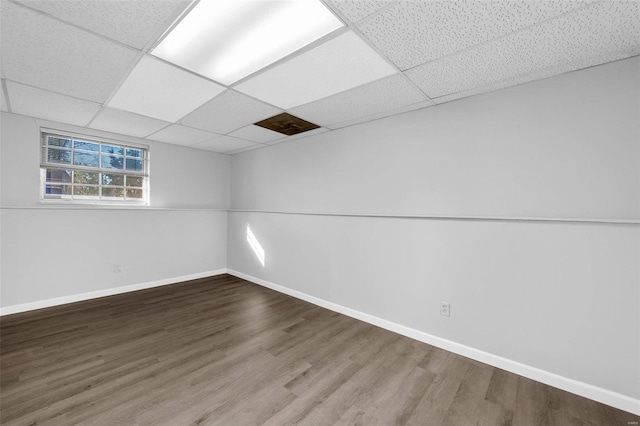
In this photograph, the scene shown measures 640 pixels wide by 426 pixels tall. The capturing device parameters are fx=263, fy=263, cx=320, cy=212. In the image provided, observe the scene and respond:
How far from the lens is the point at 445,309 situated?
101 inches

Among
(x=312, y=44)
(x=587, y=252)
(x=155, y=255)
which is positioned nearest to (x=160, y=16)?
(x=312, y=44)

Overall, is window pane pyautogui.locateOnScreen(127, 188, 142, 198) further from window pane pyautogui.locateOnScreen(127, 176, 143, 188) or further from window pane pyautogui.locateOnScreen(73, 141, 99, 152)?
window pane pyautogui.locateOnScreen(73, 141, 99, 152)

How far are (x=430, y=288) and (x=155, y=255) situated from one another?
4208 millimetres

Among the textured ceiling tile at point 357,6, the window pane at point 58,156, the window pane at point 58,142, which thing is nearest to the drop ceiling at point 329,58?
the textured ceiling tile at point 357,6

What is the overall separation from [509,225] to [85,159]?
17.4 feet

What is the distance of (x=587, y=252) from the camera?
1938 mm

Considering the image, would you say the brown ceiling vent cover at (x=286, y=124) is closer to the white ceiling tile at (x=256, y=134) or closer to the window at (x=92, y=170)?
the white ceiling tile at (x=256, y=134)

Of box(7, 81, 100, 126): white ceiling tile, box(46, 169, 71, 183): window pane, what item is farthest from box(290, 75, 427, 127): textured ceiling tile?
box(46, 169, 71, 183): window pane

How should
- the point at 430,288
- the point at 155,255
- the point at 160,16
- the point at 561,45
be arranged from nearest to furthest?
the point at 160,16
the point at 561,45
the point at 430,288
the point at 155,255

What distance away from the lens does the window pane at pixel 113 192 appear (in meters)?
4.01

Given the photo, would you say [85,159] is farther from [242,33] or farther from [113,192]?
[242,33]

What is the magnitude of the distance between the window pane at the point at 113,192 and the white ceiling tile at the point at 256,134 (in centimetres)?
202

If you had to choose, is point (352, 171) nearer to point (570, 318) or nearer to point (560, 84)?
point (560, 84)

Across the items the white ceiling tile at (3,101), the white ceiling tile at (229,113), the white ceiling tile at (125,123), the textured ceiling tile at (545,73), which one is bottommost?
the white ceiling tile at (125,123)
